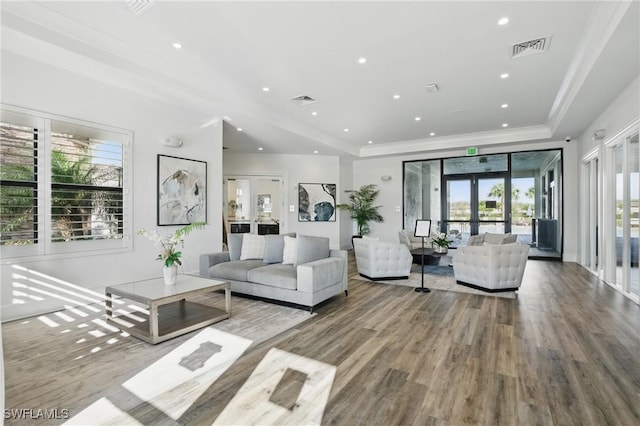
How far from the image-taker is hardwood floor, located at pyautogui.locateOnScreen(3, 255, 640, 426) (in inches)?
78.1

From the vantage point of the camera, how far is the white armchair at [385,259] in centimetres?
553

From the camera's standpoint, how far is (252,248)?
5.01 meters

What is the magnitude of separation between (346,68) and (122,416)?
14.4 ft

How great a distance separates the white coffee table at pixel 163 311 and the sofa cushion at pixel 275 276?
1.91 feet

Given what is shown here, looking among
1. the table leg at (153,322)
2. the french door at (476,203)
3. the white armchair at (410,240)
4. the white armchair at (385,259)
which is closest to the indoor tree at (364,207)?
the french door at (476,203)

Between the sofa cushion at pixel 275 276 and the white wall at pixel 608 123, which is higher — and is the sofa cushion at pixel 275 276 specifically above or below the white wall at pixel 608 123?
below

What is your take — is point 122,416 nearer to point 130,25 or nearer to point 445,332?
point 445,332

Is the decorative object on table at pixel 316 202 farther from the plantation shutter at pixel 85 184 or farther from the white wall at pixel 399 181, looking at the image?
the plantation shutter at pixel 85 184

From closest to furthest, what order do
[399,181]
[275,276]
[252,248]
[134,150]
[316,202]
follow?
[275,276], [134,150], [252,248], [316,202], [399,181]

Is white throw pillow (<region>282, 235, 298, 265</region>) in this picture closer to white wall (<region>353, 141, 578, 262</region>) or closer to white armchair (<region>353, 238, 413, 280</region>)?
white armchair (<region>353, 238, 413, 280</region>)

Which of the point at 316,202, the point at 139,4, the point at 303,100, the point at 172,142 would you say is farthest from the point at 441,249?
the point at 139,4

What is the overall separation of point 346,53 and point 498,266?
3687 mm

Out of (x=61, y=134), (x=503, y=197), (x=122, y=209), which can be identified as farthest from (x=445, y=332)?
(x=503, y=197)

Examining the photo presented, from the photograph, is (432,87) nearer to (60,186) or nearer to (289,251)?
(289,251)
